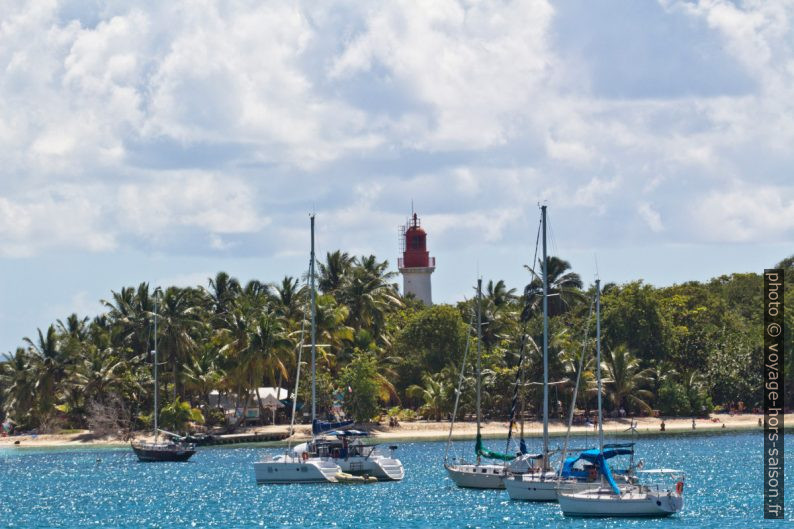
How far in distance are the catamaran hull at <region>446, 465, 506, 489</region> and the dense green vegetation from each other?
39418mm

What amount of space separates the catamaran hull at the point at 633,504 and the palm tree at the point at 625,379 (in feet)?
188

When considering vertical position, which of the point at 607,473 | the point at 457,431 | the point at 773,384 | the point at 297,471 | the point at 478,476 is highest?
the point at 773,384

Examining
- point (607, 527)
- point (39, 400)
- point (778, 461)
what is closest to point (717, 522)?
point (607, 527)

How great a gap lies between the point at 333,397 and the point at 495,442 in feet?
49.1

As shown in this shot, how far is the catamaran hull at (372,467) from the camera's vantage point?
70938mm

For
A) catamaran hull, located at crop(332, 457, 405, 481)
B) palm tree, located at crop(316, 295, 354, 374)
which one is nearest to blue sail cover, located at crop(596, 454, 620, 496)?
catamaran hull, located at crop(332, 457, 405, 481)

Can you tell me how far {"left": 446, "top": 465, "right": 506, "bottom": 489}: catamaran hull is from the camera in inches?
2616

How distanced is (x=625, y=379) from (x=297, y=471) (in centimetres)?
5036

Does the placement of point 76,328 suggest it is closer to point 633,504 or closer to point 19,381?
point 19,381

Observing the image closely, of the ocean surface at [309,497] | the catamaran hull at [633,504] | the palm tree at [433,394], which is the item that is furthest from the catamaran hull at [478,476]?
Answer: the palm tree at [433,394]

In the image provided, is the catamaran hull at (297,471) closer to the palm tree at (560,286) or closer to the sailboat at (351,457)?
the sailboat at (351,457)

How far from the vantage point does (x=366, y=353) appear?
11438 cm

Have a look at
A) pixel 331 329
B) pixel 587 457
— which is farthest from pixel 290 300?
pixel 587 457

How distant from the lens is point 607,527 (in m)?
52.8
